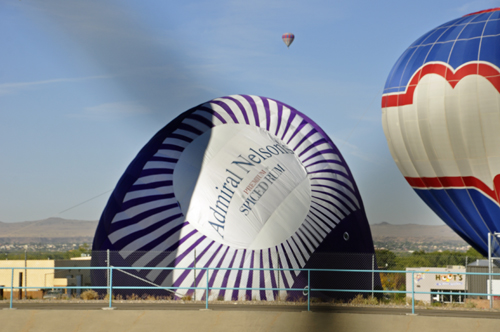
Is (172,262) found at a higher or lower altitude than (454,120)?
lower

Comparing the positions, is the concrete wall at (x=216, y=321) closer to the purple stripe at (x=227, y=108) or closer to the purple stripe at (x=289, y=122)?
the purple stripe at (x=289, y=122)

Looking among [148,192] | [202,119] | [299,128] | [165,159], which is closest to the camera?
[148,192]

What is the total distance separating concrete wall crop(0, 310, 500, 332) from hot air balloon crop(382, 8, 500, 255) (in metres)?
13.5

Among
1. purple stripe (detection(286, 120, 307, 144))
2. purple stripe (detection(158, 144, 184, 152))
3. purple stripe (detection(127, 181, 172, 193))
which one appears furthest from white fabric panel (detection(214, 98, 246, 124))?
purple stripe (detection(127, 181, 172, 193))

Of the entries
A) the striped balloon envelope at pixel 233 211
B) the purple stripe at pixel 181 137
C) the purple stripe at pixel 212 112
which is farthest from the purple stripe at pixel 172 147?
the purple stripe at pixel 212 112

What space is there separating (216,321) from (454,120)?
15956 millimetres

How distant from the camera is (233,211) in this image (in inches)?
850

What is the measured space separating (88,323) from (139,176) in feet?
22.3

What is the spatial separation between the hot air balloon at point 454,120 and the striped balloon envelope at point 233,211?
652 cm

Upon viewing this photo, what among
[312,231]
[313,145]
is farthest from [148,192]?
[313,145]

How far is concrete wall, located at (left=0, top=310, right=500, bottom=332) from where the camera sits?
15.9 m

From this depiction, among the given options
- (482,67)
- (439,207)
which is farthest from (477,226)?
(482,67)

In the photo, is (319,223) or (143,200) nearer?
(143,200)

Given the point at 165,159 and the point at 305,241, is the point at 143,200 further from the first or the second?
the point at 305,241
